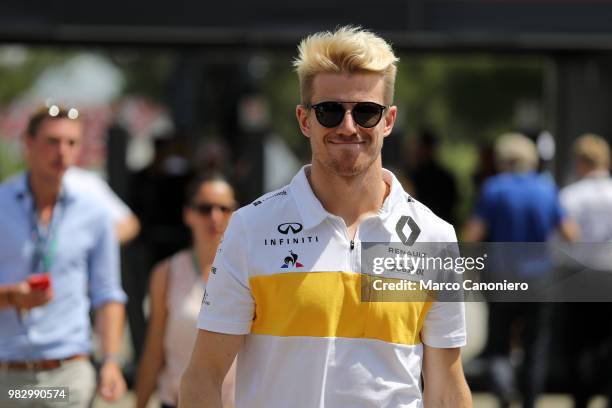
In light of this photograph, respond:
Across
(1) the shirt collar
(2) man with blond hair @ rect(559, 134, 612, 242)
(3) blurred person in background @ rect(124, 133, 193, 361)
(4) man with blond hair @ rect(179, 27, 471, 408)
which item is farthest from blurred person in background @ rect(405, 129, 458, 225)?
(4) man with blond hair @ rect(179, 27, 471, 408)

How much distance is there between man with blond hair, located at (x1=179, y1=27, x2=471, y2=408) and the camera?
3.52 metres

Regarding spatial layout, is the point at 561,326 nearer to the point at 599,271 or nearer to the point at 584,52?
the point at 584,52

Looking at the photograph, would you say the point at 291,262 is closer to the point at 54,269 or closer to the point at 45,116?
the point at 54,269

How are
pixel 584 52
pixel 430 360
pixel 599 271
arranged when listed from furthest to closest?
pixel 584 52
pixel 599 271
pixel 430 360

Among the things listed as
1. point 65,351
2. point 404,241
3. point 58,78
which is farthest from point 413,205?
point 58,78

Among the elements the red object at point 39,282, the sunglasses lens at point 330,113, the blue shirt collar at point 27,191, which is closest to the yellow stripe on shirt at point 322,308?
the sunglasses lens at point 330,113

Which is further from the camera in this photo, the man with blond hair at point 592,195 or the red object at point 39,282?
the man with blond hair at point 592,195

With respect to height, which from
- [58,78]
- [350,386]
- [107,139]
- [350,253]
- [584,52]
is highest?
[58,78]

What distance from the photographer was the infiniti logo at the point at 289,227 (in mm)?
3625

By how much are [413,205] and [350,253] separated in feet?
0.99

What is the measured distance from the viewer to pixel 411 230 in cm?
370

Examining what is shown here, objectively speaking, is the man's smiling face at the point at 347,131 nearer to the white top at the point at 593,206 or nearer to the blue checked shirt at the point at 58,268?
the blue checked shirt at the point at 58,268

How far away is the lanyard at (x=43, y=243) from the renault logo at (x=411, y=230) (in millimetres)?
2242

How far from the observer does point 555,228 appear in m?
9.28
